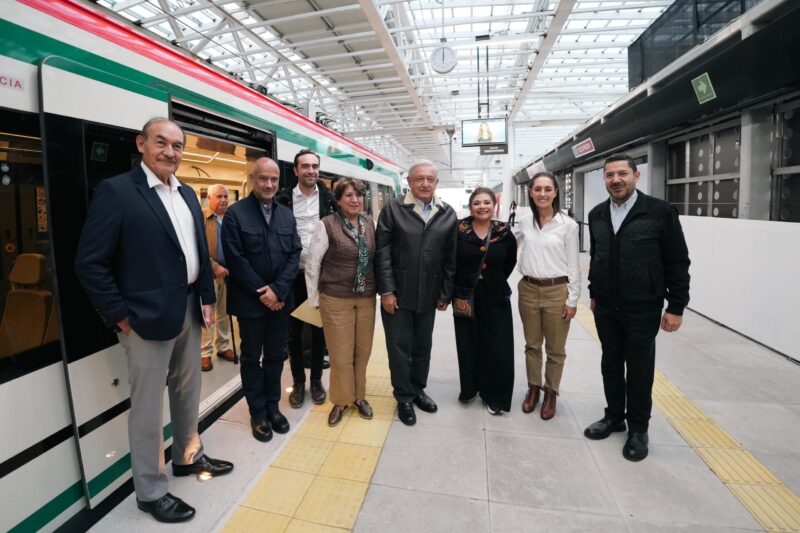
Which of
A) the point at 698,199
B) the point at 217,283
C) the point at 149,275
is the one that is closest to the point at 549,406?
the point at 149,275

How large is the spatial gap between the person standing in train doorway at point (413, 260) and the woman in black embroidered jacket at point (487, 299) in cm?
11

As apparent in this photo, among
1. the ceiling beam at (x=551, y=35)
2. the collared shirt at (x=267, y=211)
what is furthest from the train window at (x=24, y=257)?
the ceiling beam at (x=551, y=35)

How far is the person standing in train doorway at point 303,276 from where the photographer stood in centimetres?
304

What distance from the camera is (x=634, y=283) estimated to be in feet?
7.61

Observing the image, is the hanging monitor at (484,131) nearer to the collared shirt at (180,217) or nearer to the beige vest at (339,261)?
the beige vest at (339,261)

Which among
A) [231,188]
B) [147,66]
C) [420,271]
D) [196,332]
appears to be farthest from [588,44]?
[196,332]

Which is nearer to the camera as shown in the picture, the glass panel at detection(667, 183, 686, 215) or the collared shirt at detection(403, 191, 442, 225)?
the collared shirt at detection(403, 191, 442, 225)

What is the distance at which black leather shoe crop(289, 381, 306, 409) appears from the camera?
10.0 ft

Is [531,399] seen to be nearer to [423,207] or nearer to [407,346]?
[407,346]

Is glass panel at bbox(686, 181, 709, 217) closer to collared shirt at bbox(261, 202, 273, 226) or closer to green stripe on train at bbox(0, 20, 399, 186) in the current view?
collared shirt at bbox(261, 202, 273, 226)

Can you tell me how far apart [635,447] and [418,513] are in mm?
1387

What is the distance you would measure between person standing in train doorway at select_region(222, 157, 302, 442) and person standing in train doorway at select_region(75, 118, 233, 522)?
33cm

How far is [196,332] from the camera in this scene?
7.11ft

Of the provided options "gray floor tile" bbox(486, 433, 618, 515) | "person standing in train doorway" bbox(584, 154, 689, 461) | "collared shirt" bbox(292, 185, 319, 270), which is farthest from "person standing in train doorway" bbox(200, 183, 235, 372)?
"person standing in train doorway" bbox(584, 154, 689, 461)
